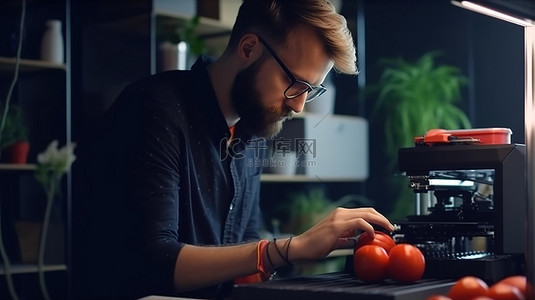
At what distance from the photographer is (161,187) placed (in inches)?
72.5

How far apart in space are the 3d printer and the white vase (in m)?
1.96

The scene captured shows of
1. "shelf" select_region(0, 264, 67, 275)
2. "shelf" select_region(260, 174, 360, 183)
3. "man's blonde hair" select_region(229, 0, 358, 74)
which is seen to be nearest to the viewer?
"man's blonde hair" select_region(229, 0, 358, 74)

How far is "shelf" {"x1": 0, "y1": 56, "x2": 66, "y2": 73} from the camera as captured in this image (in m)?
3.18

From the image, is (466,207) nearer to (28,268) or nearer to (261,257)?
(261,257)

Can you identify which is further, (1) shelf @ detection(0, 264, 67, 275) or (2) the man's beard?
(1) shelf @ detection(0, 264, 67, 275)

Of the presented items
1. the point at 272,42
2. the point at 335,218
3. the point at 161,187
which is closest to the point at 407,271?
the point at 335,218

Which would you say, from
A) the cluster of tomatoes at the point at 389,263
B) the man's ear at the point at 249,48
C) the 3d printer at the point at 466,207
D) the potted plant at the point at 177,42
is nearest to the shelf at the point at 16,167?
the potted plant at the point at 177,42

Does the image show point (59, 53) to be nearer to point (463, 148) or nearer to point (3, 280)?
point (3, 280)

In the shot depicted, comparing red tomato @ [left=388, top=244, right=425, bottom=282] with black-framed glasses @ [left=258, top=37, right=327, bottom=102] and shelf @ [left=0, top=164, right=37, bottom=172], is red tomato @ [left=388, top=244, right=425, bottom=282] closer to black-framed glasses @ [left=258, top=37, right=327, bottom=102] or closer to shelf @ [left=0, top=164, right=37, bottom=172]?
black-framed glasses @ [left=258, top=37, right=327, bottom=102]

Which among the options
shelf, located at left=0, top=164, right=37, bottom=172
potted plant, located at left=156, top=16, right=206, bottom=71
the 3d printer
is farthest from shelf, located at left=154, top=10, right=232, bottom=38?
the 3d printer

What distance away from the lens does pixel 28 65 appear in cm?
325

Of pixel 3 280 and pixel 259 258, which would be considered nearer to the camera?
pixel 259 258

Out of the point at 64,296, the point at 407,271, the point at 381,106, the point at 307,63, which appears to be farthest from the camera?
the point at 381,106

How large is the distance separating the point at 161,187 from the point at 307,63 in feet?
1.66
